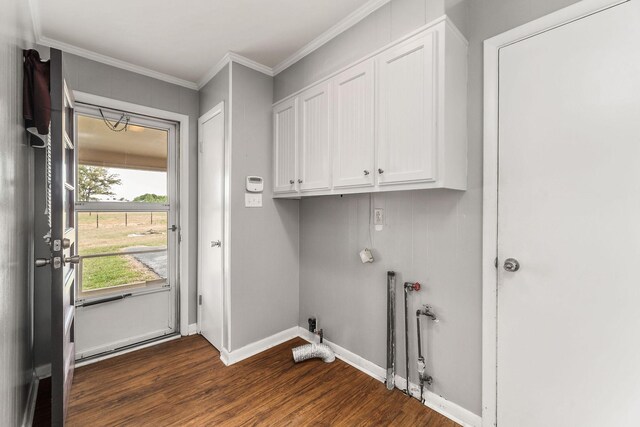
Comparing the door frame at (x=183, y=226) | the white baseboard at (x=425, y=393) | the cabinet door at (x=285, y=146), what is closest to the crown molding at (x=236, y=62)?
the cabinet door at (x=285, y=146)

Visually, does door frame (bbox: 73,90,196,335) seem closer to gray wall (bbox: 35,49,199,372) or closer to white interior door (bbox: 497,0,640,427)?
gray wall (bbox: 35,49,199,372)

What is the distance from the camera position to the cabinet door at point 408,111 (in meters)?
1.50

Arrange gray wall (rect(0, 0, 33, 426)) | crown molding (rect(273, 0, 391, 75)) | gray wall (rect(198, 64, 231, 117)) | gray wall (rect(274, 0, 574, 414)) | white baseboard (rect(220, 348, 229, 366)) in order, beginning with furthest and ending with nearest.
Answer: gray wall (rect(198, 64, 231, 117)) → white baseboard (rect(220, 348, 229, 366)) → crown molding (rect(273, 0, 391, 75)) → gray wall (rect(274, 0, 574, 414)) → gray wall (rect(0, 0, 33, 426))

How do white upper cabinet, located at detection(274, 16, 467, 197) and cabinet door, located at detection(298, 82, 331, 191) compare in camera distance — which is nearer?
white upper cabinet, located at detection(274, 16, 467, 197)

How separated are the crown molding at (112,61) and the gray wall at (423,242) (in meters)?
1.20

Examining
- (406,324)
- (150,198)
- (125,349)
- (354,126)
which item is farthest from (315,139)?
(125,349)

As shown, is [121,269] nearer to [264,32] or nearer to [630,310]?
[264,32]

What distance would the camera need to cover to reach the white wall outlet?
2076 mm

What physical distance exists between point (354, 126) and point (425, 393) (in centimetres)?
181

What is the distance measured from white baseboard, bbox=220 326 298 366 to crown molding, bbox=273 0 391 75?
2493 mm

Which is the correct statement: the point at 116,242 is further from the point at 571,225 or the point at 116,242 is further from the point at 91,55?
the point at 571,225

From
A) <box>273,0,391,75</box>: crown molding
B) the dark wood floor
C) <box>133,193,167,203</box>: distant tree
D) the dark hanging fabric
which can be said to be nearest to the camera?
the dark hanging fabric

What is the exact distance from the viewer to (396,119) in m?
1.64

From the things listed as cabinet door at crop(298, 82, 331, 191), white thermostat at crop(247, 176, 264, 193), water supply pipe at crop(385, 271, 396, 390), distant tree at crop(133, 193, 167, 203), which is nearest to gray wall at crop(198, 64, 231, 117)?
white thermostat at crop(247, 176, 264, 193)
